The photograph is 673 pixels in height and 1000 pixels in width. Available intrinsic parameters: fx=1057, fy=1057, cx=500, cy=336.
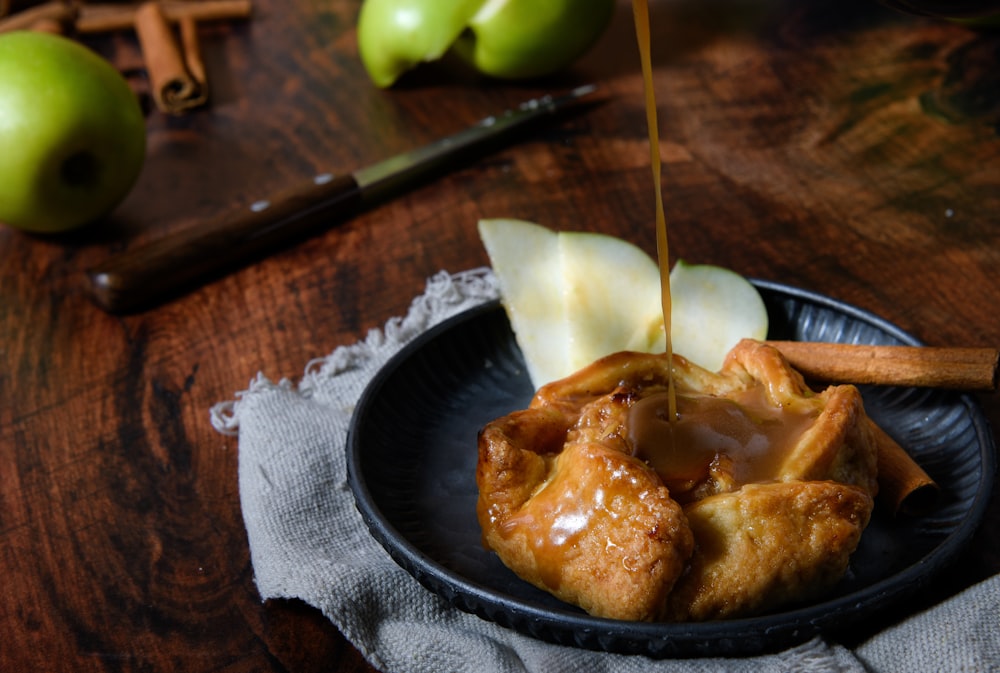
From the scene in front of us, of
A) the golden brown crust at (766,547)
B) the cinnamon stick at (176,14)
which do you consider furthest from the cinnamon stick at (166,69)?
the golden brown crust at (766,547)

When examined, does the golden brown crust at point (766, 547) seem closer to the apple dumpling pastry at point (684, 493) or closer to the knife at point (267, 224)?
the apple dumpling pastry at point (684, 493)

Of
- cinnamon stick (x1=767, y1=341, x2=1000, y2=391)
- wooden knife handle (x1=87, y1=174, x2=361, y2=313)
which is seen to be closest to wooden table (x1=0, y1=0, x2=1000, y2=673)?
wooden knife handle (x1=87, y1=174, x2=361, y2=313)

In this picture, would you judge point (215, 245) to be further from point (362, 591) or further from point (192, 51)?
point (192, 51)

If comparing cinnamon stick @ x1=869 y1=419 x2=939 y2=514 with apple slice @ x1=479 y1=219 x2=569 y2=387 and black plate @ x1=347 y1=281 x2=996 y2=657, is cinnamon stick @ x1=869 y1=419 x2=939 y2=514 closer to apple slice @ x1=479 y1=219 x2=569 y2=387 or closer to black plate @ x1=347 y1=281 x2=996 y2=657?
black plate @ x1=347 y1=281 x2=996 y2=657

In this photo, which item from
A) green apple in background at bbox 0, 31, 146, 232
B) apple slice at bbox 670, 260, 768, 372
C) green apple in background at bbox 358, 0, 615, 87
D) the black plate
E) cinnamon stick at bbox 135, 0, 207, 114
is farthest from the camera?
cinnamon stick at bbox 135, 0, 207, 114

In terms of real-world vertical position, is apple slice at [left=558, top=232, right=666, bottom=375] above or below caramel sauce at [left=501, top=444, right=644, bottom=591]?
above

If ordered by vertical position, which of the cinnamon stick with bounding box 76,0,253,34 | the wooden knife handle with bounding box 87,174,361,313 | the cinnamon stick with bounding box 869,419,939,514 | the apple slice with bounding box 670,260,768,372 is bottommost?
the cinnamon stick with bounding box 869,419,939,514
